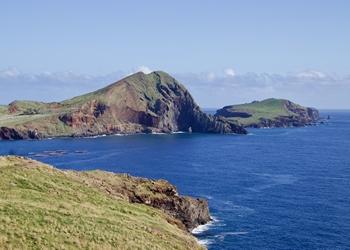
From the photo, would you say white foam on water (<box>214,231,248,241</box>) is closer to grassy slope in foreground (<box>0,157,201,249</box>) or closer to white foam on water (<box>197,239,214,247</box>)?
white foam on water (<box>197,239,214,247</box>)

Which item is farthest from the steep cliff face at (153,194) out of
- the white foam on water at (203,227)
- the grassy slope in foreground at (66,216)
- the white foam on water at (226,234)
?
the grassy slope in foreground at (66,216)

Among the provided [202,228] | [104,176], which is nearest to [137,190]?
[104,176]

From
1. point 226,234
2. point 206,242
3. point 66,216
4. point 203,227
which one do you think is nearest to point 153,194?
point 203,227

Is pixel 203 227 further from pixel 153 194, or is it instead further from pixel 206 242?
pixel 153 194

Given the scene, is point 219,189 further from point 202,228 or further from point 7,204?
point 7,204

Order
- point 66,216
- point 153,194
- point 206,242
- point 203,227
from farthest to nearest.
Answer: point 203,227 < point 153,194 < point 206,242 < point 66,216

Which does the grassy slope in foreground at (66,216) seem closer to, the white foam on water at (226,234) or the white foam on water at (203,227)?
the white foam on water at (226,234)

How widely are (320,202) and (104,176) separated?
2722 inches

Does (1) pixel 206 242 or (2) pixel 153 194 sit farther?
(2) pixel 153 194

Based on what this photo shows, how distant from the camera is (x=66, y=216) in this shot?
242ft

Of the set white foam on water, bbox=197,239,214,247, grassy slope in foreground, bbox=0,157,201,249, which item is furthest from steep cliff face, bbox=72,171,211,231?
grassy slope in foreground, bbox=0,157,201,249

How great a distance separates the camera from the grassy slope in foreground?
210 feet

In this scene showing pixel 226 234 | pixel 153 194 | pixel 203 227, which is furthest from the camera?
pixel 203 227

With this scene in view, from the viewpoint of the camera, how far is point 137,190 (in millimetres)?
121250
